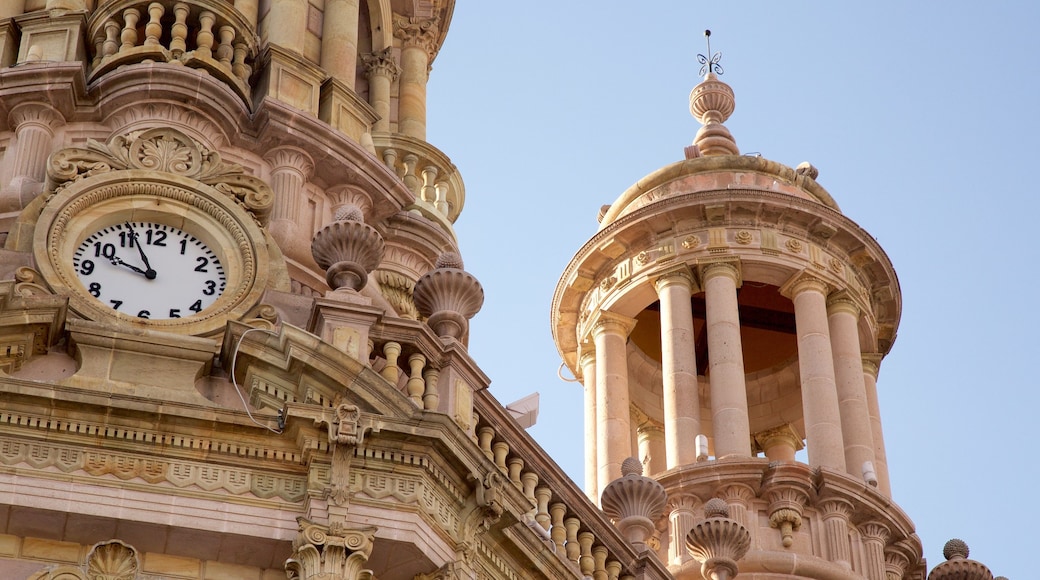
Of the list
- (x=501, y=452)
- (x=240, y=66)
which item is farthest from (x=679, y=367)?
(x=501, y=452)

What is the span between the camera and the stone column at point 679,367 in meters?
28.3

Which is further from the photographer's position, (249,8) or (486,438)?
(249,8)

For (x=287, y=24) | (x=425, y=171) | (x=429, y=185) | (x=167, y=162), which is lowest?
(x=167, y=162)

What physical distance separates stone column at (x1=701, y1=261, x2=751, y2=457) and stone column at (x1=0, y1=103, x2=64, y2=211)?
31.6ft

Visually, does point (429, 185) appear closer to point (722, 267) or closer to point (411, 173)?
point (411, 173)

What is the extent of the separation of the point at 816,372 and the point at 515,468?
34.1ft

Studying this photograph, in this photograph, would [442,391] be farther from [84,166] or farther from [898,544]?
[898,544]

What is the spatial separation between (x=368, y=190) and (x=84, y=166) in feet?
11.0

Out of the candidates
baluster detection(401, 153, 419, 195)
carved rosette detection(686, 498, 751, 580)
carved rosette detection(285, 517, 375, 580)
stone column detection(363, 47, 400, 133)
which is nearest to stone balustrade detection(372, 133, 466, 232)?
baluster detection(401, 153, 419, 195)

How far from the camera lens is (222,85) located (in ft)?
70.3

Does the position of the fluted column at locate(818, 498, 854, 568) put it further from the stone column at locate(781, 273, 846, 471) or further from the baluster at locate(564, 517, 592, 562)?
the baluster at locate(564, 517, 592, 562)

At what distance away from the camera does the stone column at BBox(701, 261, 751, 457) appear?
1098 inches

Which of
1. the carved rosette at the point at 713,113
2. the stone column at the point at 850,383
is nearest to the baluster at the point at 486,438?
the stone column at the point at 850,383

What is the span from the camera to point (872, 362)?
31234 mm
